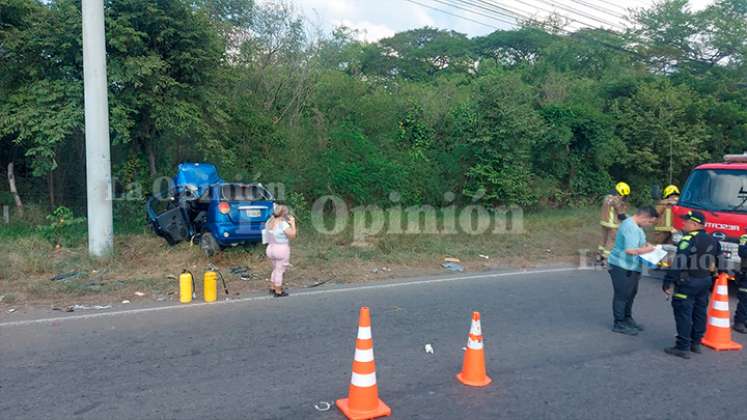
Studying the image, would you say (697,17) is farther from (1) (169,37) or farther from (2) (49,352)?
(2) (49,352)

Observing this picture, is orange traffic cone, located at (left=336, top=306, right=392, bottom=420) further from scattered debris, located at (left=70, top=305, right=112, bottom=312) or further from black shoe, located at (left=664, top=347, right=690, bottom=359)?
scattered debris, located at (left=70, top=305, right=112, bottom=312)

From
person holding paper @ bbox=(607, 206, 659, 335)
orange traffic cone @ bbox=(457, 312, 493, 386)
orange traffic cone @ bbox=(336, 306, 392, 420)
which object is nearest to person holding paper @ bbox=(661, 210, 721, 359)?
person holding paper @ bbox=(607, 206, 659, 335)

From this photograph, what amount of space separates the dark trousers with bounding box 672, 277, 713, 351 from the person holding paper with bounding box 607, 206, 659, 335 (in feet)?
2.23

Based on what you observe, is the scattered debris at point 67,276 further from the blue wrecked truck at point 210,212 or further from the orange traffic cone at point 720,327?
the orange traffic cone at point 720,327

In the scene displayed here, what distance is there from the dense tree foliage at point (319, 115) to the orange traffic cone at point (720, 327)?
10304mm

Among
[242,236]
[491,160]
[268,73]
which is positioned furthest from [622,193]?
[268,73]

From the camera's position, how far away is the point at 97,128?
10055 millimetres

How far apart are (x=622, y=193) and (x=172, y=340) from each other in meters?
9.00

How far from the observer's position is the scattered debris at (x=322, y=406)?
454cm

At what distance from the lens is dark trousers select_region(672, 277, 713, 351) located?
6.00 m

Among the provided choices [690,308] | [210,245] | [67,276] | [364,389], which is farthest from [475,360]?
[67,276]

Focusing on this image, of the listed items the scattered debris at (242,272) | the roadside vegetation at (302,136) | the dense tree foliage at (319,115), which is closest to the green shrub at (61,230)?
the roadside vegetation at (302,136)

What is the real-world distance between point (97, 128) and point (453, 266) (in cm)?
731

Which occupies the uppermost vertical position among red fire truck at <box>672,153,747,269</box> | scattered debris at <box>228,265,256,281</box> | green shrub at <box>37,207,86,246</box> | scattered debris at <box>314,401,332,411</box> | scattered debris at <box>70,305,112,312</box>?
red fire truck at <box>672,153,747,269</box>
